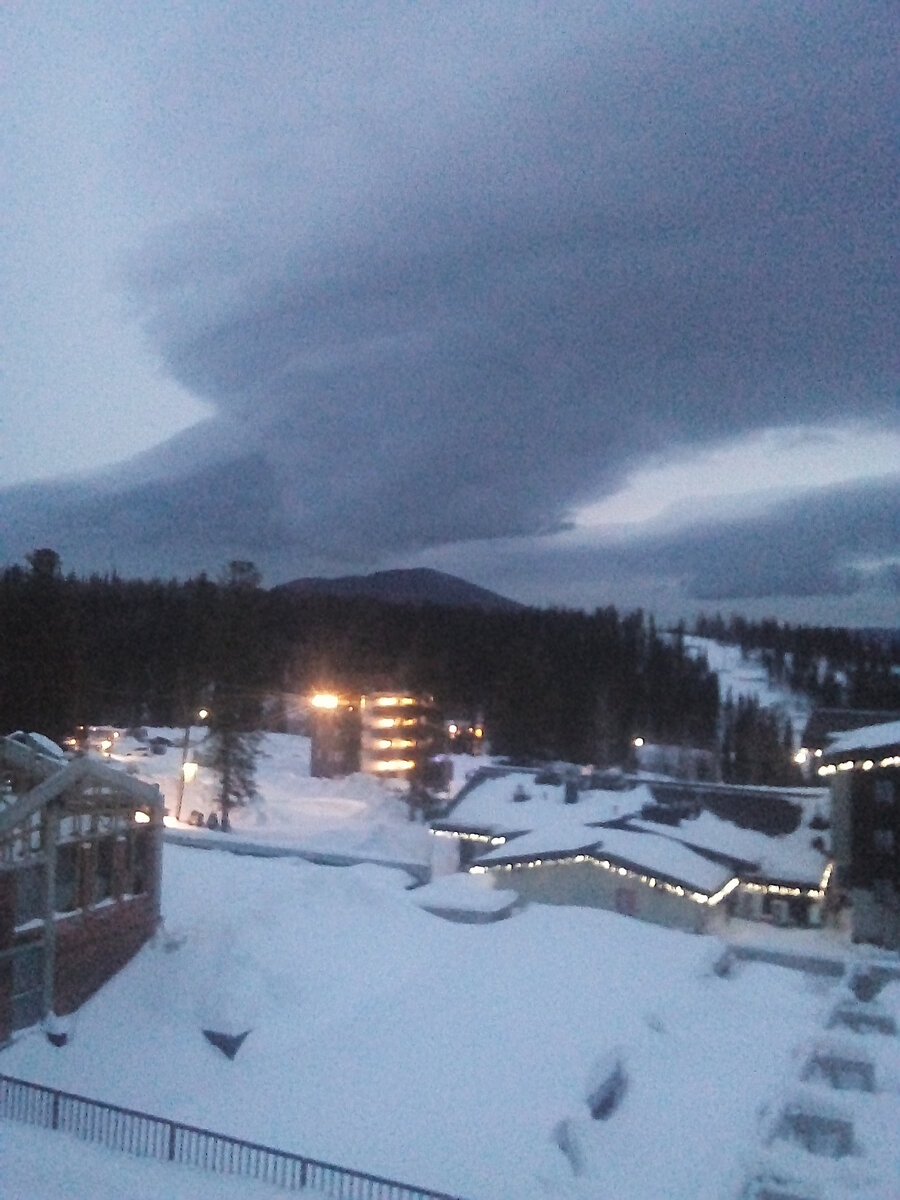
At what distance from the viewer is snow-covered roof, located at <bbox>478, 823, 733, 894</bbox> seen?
23.0 metres

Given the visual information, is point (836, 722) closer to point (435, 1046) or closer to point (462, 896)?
point (462, 896)

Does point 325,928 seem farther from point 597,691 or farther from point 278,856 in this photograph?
point 597,691

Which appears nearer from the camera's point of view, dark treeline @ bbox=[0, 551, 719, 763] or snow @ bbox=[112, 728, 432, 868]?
snow @ bbox=[112, 728, 432, 868]

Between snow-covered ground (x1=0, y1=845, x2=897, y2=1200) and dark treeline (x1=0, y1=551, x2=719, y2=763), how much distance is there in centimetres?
1734

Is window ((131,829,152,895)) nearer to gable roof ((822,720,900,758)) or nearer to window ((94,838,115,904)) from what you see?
window ((94,838,115,904))

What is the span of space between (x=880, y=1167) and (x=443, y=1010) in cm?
592

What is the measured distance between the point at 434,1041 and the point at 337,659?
5161cm

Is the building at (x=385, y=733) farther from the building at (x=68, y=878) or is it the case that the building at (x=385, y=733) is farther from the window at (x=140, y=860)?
the building at (x=68, y=878)

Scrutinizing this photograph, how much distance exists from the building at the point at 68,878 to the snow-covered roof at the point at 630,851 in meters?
10.1

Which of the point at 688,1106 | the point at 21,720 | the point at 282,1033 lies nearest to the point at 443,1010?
the point at 282,1033

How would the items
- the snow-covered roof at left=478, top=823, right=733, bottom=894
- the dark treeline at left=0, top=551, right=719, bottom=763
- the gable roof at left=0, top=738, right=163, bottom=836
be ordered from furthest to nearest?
1. the dark treeline at left=0, top=551, right=719, bottom=763
2. the snow-covered roof at left=478, top=823, right=733, bottom=894
3. the gable roof at left=0, top=738, right=163, bottom=836

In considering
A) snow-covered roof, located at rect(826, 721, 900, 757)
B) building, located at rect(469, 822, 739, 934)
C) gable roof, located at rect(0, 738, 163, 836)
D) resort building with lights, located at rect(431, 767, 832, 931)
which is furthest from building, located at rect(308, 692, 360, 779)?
gable roof, located at rect(0, 738, 163, 836)

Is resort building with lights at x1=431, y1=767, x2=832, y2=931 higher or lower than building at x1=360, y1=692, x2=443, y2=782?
lower

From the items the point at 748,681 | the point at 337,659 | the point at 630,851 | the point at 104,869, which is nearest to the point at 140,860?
the point at 104,869
